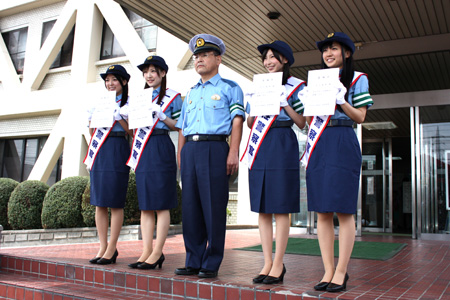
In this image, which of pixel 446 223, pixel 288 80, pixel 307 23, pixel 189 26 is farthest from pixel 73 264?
pixel 446 223

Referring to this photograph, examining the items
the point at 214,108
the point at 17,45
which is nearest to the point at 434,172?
the point at 214,108

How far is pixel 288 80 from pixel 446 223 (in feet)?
19.9

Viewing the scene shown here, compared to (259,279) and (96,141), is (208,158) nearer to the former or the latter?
(259,279)

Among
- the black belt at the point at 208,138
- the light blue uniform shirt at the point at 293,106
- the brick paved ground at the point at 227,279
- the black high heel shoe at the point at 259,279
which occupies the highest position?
the light blue uniform shirt at the point at 293,106

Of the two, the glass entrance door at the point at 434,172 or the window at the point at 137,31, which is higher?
Answer: the window at the point at 137,31

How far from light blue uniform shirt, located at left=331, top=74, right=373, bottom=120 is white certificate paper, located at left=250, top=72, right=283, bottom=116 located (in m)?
0.44

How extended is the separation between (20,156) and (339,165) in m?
15.3

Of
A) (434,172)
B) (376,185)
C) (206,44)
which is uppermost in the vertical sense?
(206,44)

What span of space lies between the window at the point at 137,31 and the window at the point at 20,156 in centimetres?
399

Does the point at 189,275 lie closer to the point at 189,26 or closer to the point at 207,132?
the point at 207,132

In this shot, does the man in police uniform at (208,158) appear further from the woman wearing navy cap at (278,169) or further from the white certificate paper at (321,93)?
the white certificate paper at (321,93)

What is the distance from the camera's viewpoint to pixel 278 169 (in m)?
3.25

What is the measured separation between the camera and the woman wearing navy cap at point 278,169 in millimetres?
3227

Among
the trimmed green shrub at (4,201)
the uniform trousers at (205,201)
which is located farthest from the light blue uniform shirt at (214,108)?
the trimmed green shrub at (4,201)
